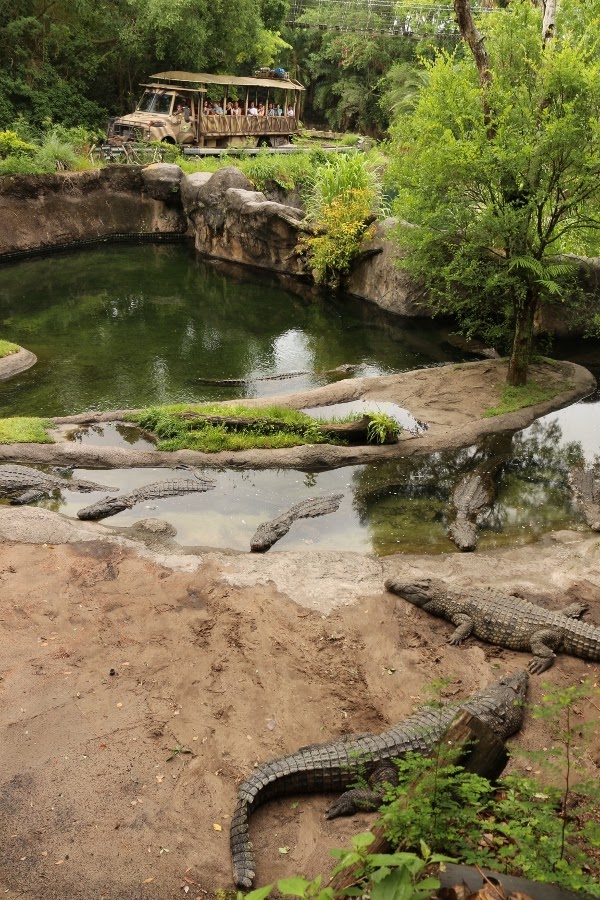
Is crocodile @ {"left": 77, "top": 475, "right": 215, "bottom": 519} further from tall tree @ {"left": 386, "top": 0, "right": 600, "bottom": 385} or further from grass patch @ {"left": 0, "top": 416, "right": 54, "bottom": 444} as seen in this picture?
tall tree @ {"left": 386, "top": 0, "right": 600, "bottom": 385}

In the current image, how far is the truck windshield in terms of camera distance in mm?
26469

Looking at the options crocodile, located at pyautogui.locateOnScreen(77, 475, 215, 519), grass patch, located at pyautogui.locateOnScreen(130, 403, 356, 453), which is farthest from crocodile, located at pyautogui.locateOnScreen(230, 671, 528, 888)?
grass patch, located at pyautogui.locateOnScreen(130, 403, 356, 453)

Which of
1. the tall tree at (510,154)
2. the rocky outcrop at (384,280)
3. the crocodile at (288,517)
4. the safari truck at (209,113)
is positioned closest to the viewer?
the crocodile at (288,517)

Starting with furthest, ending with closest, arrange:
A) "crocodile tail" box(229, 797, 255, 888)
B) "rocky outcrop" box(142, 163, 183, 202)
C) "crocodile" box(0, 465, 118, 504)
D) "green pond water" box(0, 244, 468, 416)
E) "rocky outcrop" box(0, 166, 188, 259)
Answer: "rocky outcrop" box(142, 163, 183, 202), "rocky outcrop" box(0, 166, 188, 259), "green pond water" box(0, 244, 468, 416), "crocodile" box(0, 465, 118, 504), "crocodile tail" box(229, 797, 255, 888)

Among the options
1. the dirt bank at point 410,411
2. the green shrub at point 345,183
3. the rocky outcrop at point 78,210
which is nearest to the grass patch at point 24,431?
the dirt bank at point 410,411

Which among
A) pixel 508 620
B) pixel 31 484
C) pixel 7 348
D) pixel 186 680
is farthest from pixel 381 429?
pixel 7 348

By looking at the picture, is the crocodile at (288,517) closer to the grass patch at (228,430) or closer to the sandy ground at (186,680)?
the sandy ground at (186,680)

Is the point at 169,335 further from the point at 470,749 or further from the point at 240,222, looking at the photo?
the point at 470,749

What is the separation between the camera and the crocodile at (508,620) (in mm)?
6605

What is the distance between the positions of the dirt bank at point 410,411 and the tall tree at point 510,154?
5.66 feet

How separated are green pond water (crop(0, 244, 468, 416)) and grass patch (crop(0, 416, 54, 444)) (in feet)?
3.67

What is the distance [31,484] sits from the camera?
9.58 m

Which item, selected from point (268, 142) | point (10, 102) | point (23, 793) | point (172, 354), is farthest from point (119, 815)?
point (268, 142)

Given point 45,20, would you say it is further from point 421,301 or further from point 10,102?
point 421,301
